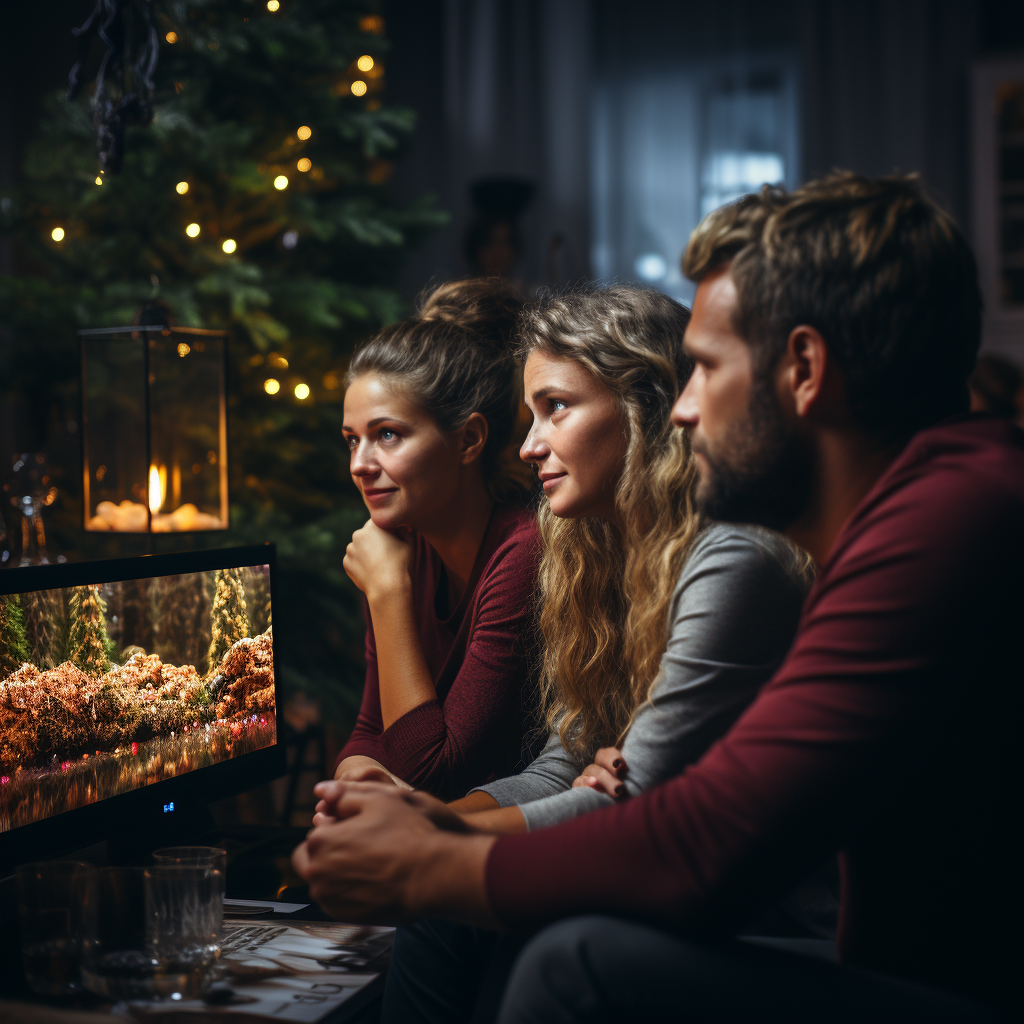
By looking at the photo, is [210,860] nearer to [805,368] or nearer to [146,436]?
[805,368]

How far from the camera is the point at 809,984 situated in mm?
722

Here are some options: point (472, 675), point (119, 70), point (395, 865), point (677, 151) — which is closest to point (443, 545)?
point (472, 675)

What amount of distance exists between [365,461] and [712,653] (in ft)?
2.08

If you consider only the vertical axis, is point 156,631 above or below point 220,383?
below

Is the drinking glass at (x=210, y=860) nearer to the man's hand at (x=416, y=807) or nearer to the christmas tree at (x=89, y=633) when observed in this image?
the man's hand at (x=416, y=807)

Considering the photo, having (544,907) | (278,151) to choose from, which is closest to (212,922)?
(544,907)

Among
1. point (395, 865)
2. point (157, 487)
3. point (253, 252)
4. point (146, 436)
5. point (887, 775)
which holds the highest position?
point (253, 252)

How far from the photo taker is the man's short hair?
82 centimetres

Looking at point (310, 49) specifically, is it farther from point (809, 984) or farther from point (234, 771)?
point (809, 984)

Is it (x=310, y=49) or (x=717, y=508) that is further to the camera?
(x=310, y=49)

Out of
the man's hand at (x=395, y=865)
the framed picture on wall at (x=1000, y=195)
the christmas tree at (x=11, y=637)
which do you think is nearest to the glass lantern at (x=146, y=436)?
the christmas tree at (x=11, y=637)

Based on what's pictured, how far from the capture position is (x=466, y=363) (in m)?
1.48

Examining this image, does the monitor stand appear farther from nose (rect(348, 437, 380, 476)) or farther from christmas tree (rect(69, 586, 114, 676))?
nose (rect(348, 437, 380, 476))

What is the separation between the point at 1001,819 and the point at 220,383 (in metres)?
1.79
